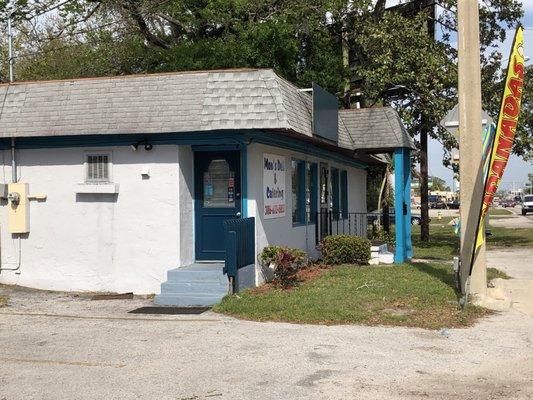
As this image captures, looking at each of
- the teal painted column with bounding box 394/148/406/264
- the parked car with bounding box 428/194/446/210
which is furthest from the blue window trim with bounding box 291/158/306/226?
the parked car with bounding box 428/194/446/210

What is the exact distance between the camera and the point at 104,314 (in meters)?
9.66

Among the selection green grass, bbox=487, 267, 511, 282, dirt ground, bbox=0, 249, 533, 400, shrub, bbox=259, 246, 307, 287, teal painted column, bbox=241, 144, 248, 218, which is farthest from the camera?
green grass, bbox=487, 267, 511, 282

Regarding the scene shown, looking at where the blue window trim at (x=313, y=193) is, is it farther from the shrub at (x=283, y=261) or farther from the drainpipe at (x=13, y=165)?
the drainpipe at (x=13, y=165)

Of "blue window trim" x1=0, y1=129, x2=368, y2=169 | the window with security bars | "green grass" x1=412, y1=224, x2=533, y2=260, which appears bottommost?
"green grass" x1=412, y1=224, x2=533, y2=260

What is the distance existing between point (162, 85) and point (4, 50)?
20247mm

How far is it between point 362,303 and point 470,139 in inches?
119

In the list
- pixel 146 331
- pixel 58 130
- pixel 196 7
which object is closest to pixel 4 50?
pixel 196 7

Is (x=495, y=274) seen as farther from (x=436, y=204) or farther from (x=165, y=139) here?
(x=436, y=204)

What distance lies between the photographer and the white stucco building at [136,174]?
11.0 meters

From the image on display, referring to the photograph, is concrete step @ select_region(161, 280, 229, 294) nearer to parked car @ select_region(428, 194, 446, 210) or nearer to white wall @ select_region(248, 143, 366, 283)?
white wall @ select_region(248, 143, 366, 283)

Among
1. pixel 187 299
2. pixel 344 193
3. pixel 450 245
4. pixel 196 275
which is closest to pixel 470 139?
pixel 196 275

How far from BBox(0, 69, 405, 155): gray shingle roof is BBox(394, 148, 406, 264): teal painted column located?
3.60m

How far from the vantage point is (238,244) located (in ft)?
35.0

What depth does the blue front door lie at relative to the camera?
38.6ft
